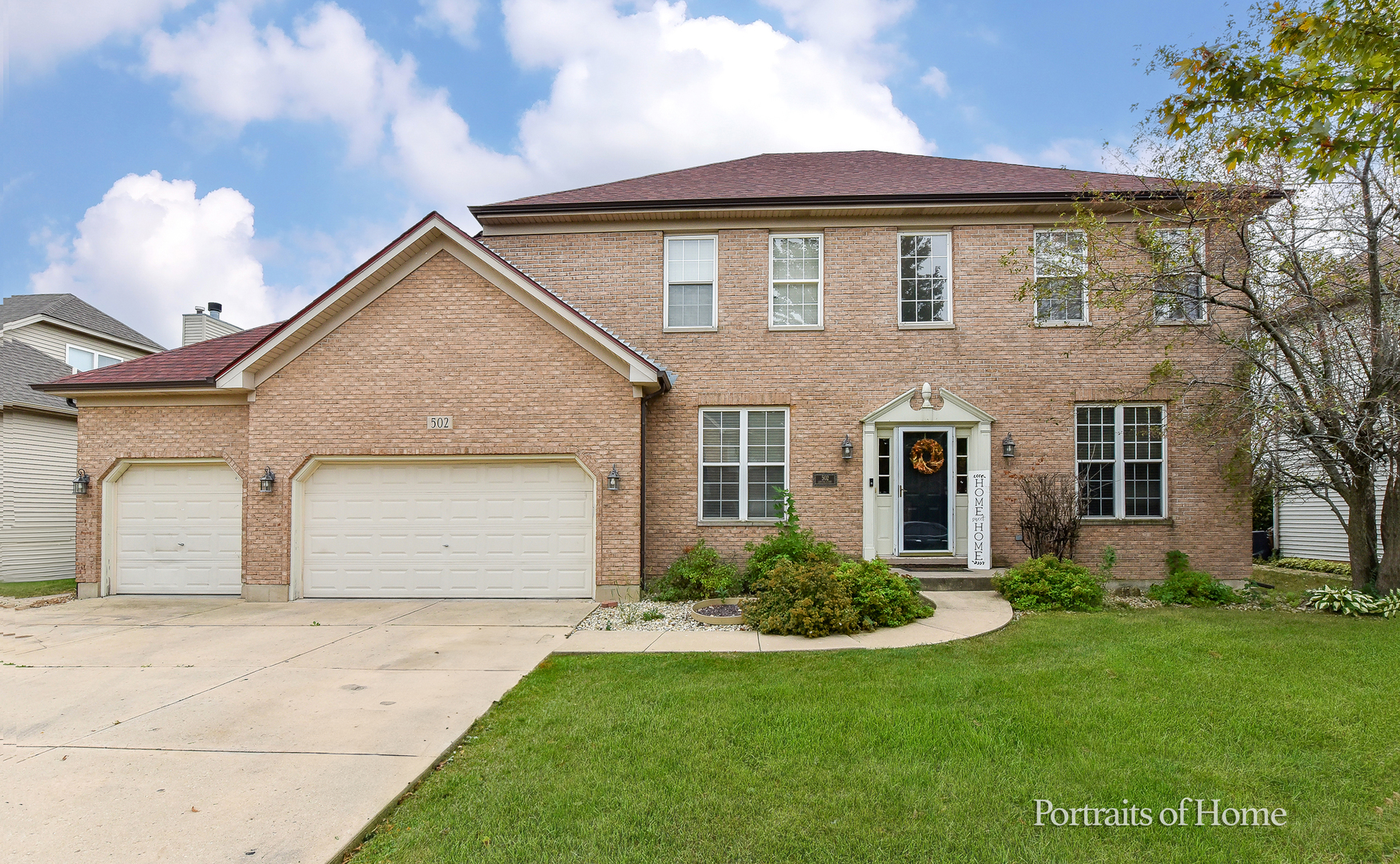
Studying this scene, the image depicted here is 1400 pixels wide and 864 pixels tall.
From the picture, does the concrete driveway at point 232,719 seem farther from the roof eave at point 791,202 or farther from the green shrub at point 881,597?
the roof eave at point 791,202

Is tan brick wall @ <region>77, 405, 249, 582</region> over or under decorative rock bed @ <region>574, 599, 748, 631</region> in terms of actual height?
over

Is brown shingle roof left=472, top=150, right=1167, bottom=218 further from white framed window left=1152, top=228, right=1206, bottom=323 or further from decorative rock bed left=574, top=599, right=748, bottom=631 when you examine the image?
decorative rock bed left=574, top=599, right=748, bottom=631

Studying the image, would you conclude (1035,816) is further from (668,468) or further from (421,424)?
(421,424)

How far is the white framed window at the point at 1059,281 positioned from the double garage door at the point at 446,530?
8.11 meters

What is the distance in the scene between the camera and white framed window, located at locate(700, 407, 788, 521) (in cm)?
1144

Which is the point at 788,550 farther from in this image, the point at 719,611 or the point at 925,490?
the point at 925,490

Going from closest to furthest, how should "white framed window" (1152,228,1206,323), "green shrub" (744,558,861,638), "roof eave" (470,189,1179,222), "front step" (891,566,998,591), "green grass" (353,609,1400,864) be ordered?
1. "green grass" (353,609,1400,864)
2. "green shrub" (744,558,861,638)
3. "white framed window" (1152,228,1206,323)
4. "front step" (891,566,998,591)
5. "roof eave" (470,189,1179,222)

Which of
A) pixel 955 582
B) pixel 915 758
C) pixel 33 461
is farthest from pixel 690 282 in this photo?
pixel 33 461

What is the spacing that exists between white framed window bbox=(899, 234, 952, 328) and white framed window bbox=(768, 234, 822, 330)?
1472 mm

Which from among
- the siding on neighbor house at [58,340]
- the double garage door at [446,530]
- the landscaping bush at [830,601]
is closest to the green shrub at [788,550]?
the landscaping bush at [830,601]

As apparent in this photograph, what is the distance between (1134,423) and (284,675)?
42.0 ft

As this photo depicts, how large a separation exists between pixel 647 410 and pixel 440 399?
3.36m

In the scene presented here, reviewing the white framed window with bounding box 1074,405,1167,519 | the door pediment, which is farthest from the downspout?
the white framed window with bounding box 1074,405,1167,519

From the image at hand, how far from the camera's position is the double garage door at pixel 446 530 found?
1053 centimetres
